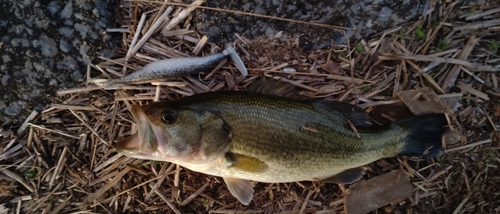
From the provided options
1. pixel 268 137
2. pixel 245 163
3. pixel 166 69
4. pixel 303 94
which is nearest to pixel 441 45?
pixel 303 94

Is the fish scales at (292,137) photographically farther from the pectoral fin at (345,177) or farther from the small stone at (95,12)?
the small stone at (95,12)

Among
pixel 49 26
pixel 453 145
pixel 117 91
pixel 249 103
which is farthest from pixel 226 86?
pixel 453 145

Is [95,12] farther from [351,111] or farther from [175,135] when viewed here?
[351,111]

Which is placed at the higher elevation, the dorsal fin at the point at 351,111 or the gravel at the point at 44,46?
the gravel at the point at 44,46

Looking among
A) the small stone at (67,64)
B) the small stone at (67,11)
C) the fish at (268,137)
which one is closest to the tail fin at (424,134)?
the fish at (268,137)

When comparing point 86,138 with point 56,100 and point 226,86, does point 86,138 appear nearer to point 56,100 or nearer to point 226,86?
point 56,100

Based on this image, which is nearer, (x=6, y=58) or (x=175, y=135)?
(x=175, y=135)
